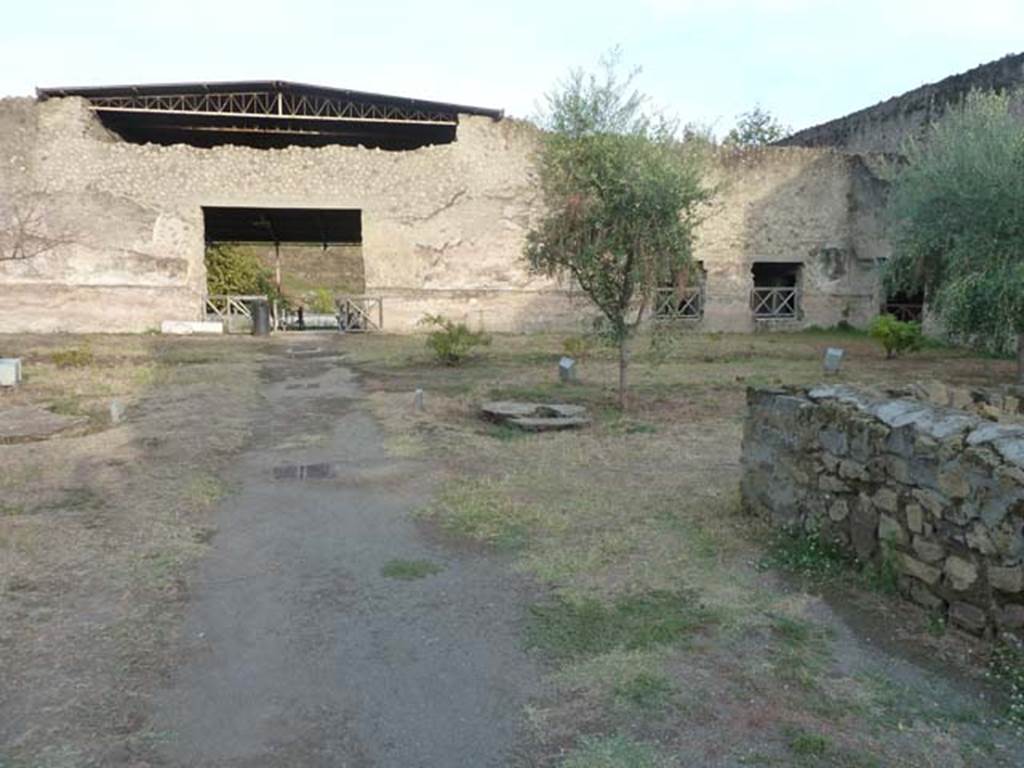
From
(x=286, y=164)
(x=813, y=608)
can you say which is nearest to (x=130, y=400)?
(x=813, y=608)

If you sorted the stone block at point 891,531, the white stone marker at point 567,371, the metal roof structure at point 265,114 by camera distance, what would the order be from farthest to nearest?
the metal roof structure at point 265,114
the white stone marker at point 567,371
the stone block at point 891,531

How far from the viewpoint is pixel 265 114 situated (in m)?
20.0

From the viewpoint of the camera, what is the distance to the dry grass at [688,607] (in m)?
2.67

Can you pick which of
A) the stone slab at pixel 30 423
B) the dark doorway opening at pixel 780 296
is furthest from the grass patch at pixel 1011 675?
the dark doorway opening at pixel 780 296

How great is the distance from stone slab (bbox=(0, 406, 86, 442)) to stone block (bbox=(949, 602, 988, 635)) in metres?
→ 8.00

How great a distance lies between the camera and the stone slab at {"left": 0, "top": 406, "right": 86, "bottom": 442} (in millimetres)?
7699

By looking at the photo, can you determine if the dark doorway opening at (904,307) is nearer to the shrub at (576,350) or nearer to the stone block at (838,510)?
the shrub at (576,350)

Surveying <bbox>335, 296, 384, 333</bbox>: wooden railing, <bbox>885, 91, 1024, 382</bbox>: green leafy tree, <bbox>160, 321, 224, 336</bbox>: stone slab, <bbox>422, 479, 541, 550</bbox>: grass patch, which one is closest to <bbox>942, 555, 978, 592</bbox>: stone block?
<bbox>422, 479, 541, 550</bbox>: grass patch

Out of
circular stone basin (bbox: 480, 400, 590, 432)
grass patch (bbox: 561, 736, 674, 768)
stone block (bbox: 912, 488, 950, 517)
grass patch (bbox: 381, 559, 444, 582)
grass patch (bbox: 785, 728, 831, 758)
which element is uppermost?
stone block (bbox: 912, 488, 950, 517)

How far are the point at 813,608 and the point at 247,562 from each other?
122 inches

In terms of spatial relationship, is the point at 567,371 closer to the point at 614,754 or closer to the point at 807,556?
the point at 807,556

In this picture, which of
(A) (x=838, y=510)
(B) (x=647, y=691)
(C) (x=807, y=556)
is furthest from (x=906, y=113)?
(B) (x=647, y=691)

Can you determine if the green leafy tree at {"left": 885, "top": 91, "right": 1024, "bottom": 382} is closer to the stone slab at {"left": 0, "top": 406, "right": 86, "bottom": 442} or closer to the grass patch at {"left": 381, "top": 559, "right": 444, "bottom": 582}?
the grass patch at {"left": 381, "top": 559, "right": 444, "bottom": 582}

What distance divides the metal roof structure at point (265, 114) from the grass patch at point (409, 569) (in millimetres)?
17970
